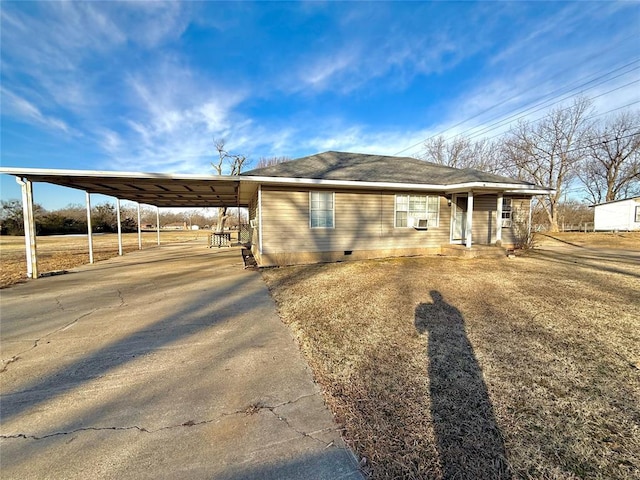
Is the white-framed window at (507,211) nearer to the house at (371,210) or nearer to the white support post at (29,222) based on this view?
the house at (371,210)

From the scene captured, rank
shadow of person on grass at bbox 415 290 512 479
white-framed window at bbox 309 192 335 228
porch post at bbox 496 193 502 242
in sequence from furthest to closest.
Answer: porch post at bbox 496 193 502 242 → white-framed window at bbox 309 192 335 228 → shadow of person on grass at bbox 415 290 512 479

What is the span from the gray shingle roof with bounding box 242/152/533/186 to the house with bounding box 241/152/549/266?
4cm

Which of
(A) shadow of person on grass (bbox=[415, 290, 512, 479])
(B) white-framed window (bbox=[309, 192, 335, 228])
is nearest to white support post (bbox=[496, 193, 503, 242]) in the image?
(B) white-framed window (bbox=[309, 192, 335, 228])

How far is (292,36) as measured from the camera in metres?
10.8

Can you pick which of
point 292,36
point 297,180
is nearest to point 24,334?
point 297,180

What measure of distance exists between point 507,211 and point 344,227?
23.7ft

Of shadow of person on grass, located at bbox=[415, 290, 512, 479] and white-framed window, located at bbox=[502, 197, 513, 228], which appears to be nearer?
shadow of person on grass, located at bbox=[415, 290, 512, 479]

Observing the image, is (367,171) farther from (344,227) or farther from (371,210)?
(344,227)

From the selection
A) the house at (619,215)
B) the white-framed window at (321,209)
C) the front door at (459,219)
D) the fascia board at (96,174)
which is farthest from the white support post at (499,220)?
the house at (619,215)

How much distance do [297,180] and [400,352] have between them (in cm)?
614

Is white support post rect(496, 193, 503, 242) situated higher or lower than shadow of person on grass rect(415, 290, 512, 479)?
higher

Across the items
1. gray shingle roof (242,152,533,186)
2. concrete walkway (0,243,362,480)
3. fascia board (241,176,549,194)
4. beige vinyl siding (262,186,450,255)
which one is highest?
gray shingle roof (242,152,533,186)

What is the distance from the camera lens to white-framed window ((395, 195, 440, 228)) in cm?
1007

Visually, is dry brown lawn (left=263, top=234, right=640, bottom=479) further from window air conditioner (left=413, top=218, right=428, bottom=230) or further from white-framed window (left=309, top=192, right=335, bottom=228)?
window air conditioner (left=413, top=218, right=428, bottom=230)
